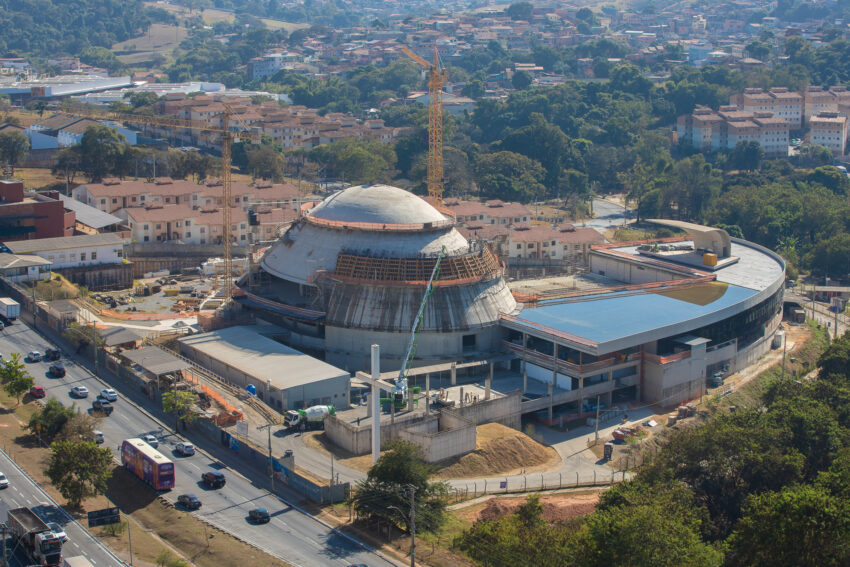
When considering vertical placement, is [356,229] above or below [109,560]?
above

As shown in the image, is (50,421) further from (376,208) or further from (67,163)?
(67,163)

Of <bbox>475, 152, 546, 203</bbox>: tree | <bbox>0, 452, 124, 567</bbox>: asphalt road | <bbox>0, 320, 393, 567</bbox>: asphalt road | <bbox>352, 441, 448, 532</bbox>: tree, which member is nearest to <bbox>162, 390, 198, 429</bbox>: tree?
<bbox>0, 320, 393, 567</bbox>: asphalt road

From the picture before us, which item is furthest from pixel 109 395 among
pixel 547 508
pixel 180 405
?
pixel 547 508

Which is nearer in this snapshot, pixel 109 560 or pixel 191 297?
pixel 109 560

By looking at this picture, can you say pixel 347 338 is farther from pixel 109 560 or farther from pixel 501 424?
pixel 109 560

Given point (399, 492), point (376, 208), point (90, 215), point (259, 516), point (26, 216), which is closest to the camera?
point (259, 516)

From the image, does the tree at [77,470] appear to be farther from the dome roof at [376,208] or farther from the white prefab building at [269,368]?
the dome roof at [376,208]

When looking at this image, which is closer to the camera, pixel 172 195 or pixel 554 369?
pixel 554 369

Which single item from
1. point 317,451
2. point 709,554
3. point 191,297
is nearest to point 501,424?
point 317,451
